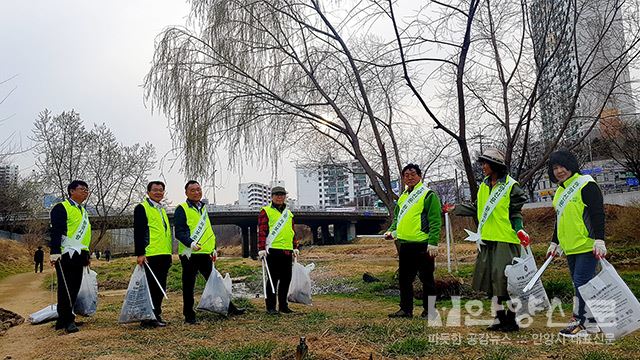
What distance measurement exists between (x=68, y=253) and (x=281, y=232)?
8.27ft

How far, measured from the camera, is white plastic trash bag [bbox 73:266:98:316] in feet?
18.8

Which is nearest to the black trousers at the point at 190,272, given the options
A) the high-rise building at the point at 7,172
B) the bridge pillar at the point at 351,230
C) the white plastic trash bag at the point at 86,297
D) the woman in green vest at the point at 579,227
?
the white plastic trash bag at the point at 86,297

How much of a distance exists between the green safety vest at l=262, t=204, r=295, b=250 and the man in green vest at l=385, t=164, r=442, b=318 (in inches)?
58.3

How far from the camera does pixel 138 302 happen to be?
5531 millimetres

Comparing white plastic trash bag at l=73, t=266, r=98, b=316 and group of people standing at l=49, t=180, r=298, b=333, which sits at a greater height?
group of people standing at l=49, t=180, r=298, b=333

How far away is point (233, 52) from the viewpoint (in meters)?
8.00

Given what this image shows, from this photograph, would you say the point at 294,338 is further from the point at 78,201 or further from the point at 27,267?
the point at 27,267

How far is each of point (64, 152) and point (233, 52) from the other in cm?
1748

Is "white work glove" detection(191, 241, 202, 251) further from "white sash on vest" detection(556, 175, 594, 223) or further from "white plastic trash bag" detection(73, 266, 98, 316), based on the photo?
"white sash on vest" detection(556, 175, 594, 223)

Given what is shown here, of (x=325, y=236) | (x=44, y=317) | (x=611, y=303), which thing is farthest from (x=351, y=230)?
(x=611, y=303)

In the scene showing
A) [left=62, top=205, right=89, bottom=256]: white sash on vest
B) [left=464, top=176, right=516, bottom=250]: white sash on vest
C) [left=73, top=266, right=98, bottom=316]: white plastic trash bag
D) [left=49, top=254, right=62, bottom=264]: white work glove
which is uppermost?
[left=464, top=176, right=516, bottom=250]: white sash on vest

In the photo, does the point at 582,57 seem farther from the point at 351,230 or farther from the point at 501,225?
the point at 351,230

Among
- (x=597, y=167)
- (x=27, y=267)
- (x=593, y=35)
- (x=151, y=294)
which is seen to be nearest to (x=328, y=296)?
(x=151, y=294)

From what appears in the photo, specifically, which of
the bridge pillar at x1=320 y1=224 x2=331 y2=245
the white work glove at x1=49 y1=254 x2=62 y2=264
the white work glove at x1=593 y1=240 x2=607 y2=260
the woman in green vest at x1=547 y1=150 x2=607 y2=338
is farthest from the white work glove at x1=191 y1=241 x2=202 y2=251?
the bridge pillar at x1=320 y1=224 x2=331 y2=245
